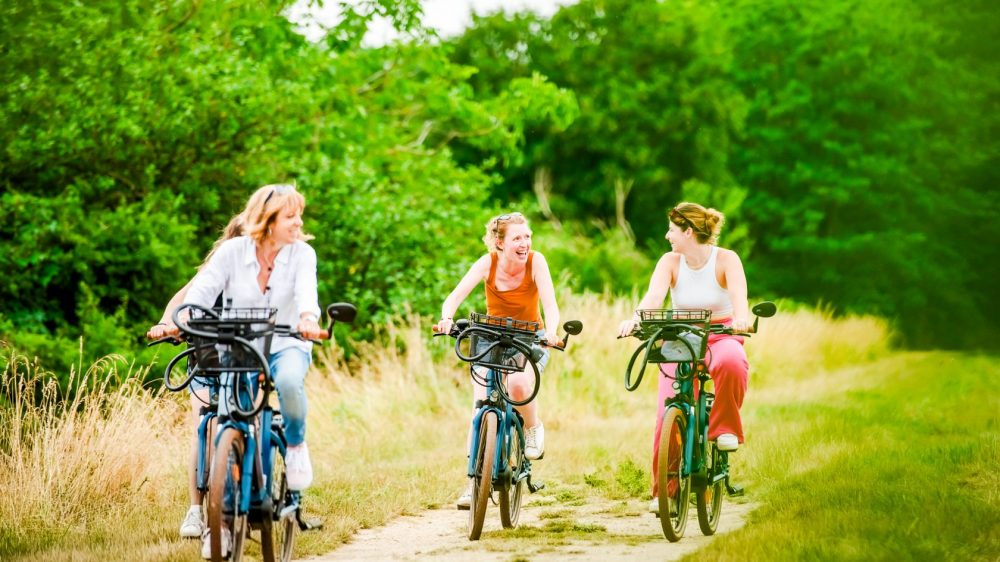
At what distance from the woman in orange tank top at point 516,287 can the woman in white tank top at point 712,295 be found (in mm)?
689

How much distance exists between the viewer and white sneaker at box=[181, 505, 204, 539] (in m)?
6.45

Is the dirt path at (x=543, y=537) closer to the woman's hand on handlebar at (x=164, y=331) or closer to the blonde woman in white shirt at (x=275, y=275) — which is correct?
the blonde woman in white shirt at (x=275, y=275)

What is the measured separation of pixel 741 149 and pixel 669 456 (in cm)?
3651

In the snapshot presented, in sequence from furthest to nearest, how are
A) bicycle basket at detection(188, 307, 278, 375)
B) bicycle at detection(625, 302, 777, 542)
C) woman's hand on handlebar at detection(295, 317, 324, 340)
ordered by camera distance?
bicycle at detection(625, 302, 777, 542), woman's hand on handlebar at detection(295, 317, 324, 340), bicycle basket at detection(188, 307, 278, 375)

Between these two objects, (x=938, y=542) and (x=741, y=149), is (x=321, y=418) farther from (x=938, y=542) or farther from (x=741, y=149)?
(x=741, y=149)

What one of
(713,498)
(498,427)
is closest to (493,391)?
(498,427)

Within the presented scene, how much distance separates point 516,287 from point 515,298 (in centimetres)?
7

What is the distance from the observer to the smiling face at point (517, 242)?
7.47m

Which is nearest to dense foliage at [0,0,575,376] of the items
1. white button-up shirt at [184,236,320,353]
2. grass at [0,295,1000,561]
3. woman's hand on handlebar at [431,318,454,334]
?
grass at [0,295,1000,561]

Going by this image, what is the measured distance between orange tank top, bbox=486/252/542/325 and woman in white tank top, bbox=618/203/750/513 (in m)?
A: 0.76

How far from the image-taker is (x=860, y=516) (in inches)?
278

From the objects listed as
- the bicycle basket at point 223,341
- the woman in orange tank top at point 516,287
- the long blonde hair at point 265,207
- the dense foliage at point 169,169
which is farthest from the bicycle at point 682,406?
the dense foliage at point 169,169

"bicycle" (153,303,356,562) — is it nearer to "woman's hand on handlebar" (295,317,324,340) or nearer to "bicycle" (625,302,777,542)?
"woman's hand on handlebar" (295,317,324,340)

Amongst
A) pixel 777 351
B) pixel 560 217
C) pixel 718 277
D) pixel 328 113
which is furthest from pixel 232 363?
pixel 560 217
